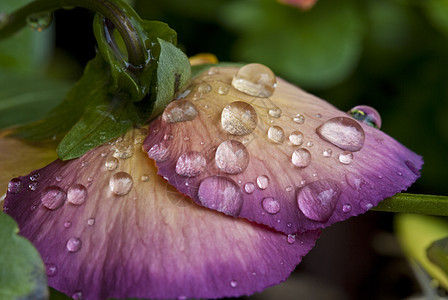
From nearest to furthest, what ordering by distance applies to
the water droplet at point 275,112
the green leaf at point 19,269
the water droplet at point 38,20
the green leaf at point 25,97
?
the green leaf at point 19,269
the water droplet at point 275,112
the water droplet at point 38,20
the green leaf at point 25,97

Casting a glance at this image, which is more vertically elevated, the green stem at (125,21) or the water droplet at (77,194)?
the green stem at (125,21)

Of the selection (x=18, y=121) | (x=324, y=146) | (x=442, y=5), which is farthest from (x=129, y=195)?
(x=442, y=5)

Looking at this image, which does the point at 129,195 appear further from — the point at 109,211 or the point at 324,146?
the point at 324,146

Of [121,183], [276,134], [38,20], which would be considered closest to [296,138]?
[276,134]

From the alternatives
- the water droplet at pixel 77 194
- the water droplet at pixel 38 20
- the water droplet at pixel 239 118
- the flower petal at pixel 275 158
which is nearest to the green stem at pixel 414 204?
the flower petal at pixel 275 158

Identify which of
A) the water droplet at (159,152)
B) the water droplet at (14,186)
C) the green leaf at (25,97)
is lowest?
the green leaf at (25,97)

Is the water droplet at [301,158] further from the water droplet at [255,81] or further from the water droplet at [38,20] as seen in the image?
the water droplet at [38,20]

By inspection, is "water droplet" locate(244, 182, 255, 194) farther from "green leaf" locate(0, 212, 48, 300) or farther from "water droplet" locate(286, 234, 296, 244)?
"green leaf" locate(0, 212, 48, 300)
